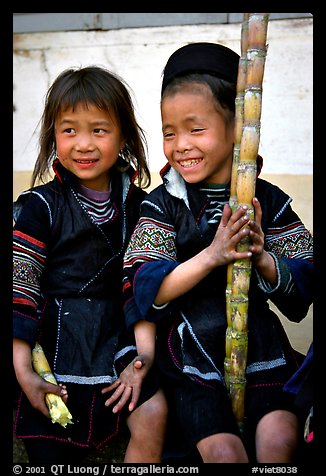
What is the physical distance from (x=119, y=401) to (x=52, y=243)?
2.14 feet

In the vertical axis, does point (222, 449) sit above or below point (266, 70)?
below

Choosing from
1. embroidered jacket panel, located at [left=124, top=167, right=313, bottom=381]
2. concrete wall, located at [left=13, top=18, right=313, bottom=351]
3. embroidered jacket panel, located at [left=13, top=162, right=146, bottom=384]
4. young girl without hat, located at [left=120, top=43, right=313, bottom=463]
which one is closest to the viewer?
young girl without hat, located at [left=120, top=43, right=313, bottom=463]

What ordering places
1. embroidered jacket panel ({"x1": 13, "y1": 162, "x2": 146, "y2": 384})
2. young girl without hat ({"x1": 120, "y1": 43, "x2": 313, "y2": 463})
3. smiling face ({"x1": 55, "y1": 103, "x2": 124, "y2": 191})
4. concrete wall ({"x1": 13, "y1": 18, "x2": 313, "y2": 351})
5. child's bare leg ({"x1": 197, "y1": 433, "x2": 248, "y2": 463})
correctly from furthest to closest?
concrete wall ({"x1": 13, "y1": 18, "x2": 313, "y2": 351}) < smiling face ({"x1": 55, "y1": 103, "x2": 124, "y2": 191}) < embroidered jacket panel ({"x1": 13, "y1": 162, "x2": 146, "y2": 384}) < young girl without hat ({"x1": 120, "y1": 43, "x2": 313, "y2": 463}) < child's bare leg ({"x1": 197, "y1": 433, "x2": 248, "y2": 463})

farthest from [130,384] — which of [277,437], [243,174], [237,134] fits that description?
[237,134]

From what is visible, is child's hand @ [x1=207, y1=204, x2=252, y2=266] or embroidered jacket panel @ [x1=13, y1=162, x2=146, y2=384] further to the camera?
embroidered jacket panel @ [x1=13, y1=162, x2=146, y2=384]

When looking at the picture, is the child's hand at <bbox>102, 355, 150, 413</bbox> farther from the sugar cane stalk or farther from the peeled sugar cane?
the sugar cane stalk

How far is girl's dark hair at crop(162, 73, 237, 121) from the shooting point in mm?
2588

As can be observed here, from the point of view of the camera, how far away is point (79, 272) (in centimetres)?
282

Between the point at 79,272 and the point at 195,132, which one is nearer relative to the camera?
the point at 195,132

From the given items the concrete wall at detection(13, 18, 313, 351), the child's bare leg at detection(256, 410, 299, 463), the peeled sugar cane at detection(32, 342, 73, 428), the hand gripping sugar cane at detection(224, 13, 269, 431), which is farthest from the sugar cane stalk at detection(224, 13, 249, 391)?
the concrete wall at detection(13, 18, 313, 351)

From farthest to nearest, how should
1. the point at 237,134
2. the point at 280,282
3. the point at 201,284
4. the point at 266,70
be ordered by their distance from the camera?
the point at 266,70 → the point at 201,284 → the point at 280,282 → the point at 237,134

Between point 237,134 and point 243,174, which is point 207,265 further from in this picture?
point 237,134

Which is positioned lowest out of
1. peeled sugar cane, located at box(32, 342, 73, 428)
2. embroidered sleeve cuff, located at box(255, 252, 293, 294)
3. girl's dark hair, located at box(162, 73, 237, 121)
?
peeled sugar cane, located at box(32, 342, 73, 428)

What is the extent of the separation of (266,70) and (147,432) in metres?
3.43
